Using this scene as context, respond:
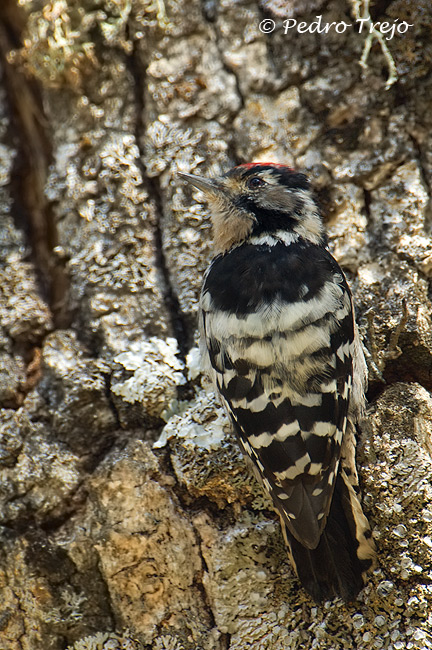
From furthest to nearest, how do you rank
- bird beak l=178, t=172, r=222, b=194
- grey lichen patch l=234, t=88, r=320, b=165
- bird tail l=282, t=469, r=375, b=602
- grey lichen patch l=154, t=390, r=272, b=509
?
grey lichen patch l=234, t=88, r=320, b=165 < bird beak l=178, t=172, r=222, b=194 < grey lichen patch l=154, t=390, r=272, b=509 < bird tail l=282, t=469, r=375, b=602

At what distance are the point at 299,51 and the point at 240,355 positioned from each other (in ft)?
4.85

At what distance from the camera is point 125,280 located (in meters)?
2.64

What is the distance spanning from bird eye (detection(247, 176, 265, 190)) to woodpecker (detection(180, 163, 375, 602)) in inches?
2.3

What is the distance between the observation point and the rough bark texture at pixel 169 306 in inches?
84.1

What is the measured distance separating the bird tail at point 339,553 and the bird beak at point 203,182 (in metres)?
1.31

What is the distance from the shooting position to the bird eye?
2.72 metres

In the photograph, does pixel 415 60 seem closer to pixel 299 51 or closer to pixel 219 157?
pixel 299 51

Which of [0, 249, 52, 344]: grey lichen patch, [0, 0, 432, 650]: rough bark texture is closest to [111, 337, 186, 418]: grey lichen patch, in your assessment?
[0, 0, 432, 650]: rough bark texture

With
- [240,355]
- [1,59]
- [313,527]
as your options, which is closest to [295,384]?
[240,355]

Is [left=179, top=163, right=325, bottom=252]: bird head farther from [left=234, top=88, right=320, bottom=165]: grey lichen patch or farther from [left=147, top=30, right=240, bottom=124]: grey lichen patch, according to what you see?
[left=147, top=30, right=240, bottom=124]: grey lichen patch

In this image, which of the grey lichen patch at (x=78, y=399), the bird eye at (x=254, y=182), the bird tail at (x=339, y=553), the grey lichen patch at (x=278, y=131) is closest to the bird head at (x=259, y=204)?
the bird eye at (x=254, y=182)

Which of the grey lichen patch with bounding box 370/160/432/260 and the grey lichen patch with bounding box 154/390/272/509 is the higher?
the grey lichen patch with bounding box 370/160/432/260

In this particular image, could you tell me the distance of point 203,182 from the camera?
105 inches

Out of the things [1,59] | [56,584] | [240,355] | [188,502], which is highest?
[1,59]
